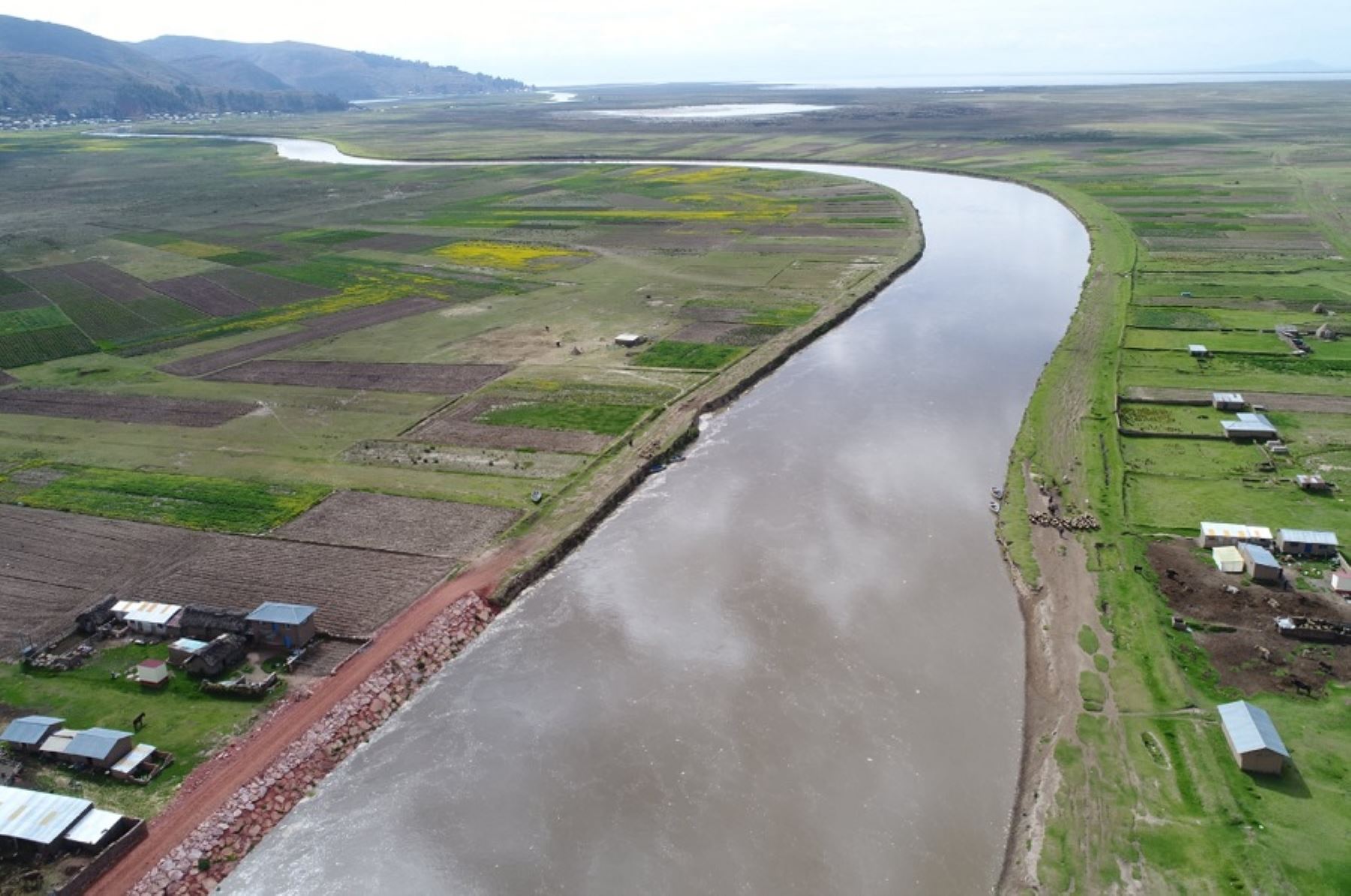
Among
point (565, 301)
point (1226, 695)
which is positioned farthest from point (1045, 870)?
point (565, 301)

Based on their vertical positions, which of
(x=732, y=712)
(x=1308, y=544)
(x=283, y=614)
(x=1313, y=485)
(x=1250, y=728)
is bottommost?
(x=732, y=712)

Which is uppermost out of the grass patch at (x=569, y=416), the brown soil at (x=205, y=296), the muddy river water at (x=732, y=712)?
the brown soil at (x=205, y=296)

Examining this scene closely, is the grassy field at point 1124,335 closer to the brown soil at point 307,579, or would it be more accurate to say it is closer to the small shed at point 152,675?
the brown soil at point 307,579

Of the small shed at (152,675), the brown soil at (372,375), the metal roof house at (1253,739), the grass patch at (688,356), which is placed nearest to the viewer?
the metal roof house at (1253,739)

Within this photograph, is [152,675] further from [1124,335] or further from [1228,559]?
[1124,335]

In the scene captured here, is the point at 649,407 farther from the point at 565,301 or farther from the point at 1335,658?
the point at 1335,658

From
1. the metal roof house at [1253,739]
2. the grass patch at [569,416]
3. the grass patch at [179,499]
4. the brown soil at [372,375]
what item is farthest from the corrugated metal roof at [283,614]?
the metal roof house at [1253,739]

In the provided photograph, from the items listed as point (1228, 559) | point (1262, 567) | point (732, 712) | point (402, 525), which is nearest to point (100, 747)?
point (402, 525)
